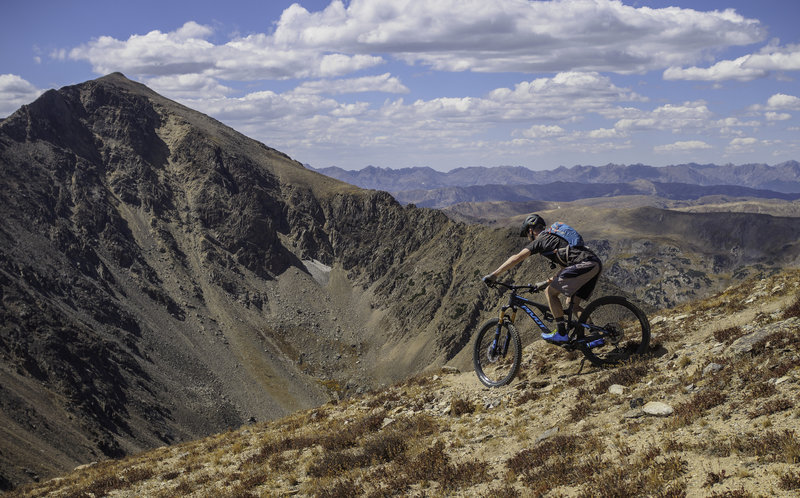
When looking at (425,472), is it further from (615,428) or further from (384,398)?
(384,398)

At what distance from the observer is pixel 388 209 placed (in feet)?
537

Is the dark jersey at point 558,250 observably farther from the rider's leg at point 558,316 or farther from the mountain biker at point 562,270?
the rider's leg at point 558,316

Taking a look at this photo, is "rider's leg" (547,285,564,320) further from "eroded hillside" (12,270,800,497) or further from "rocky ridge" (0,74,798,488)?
"rocky ridge" (0,74,798,488)

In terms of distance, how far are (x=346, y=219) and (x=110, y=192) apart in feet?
203

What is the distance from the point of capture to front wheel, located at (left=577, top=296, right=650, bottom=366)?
45.5 ft

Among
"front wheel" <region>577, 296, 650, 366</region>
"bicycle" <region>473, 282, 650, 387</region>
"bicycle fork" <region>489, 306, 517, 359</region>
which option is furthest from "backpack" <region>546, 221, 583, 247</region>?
"bicycle fork" <region>489, 306, 517, 359</region>

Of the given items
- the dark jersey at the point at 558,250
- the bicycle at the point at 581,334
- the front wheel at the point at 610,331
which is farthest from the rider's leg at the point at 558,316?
the dark jersey at the point at 558,250

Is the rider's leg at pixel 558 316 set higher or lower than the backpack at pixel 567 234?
lower

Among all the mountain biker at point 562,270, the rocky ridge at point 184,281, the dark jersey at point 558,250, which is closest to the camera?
the mountain biker at point 562,270

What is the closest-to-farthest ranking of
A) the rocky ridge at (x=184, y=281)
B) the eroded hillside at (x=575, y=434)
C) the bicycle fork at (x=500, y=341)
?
1. the eroded hillside at (x=575, y=434)
2. the bicycle fork at (x=500, y=341)
3. the rocky ridge at (x=184, y=281)

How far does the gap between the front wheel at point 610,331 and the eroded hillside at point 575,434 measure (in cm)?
45

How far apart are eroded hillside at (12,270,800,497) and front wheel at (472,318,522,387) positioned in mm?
400

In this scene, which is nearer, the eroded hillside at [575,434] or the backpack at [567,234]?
the eroded hillside at [575,434]

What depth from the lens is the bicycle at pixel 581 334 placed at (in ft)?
45.6
